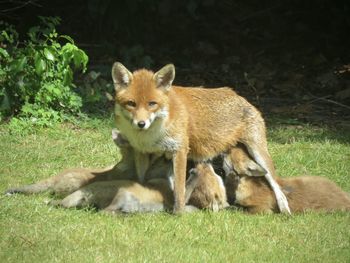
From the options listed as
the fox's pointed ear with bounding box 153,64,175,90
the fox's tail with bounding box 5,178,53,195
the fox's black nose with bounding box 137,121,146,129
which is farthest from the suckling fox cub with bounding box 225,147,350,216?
the fox's tail with bounding box 5,178,53,195

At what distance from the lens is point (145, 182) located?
26.9 ft

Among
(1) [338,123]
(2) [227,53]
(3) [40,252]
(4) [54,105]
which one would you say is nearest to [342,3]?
(2) [227,53]

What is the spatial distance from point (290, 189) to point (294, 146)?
2.15 meters

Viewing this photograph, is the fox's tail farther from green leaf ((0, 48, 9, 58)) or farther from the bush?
green leaf ((0, 48, 9, 58))

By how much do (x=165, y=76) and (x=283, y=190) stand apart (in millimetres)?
1905

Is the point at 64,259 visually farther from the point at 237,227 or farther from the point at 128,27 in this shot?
the point at 128,27

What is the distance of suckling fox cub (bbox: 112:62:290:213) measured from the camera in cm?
783

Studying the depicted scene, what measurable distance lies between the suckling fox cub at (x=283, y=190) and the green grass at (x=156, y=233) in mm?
204

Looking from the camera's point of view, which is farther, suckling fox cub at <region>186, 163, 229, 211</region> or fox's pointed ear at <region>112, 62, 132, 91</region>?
suckling fox cub at <region>186, 163, 229, 211</region>

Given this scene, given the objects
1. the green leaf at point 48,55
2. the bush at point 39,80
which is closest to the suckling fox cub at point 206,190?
the bush at point 39,80

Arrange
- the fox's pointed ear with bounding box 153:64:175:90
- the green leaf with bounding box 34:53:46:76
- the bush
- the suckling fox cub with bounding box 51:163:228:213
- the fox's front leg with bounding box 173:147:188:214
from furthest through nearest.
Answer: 1. the bush
2. the green leaf with bounding box 34:53:46:76
3. the fox's pointed ear with bounding box 153:64:175:90
4. the fox's front leg with bounding box 173:147:188:214
5. the suckling fox cub with bounding box 51:163:228:213

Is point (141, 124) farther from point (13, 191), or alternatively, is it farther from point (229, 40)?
point (229, 40)

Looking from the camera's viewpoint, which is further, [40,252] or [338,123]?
[338,123]

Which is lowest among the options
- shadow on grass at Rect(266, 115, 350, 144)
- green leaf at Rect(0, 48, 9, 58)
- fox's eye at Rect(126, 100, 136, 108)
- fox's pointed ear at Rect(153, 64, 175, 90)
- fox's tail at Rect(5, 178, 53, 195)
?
shadow on grass at Rect(266, 115, 350, 144)
